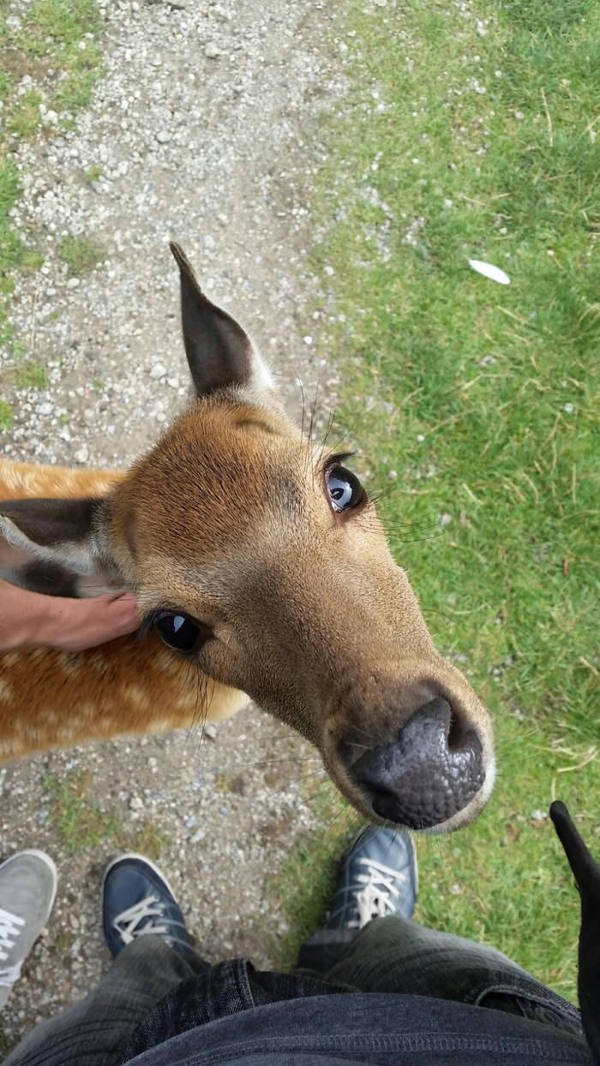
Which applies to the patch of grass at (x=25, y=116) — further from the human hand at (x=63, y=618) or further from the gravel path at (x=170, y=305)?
the human hand at (x=63, y=618)

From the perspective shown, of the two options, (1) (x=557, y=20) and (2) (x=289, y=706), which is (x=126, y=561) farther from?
(1) (x=557, y=20)

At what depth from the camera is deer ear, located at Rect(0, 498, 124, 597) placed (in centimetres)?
300

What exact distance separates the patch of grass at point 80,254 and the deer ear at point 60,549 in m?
3.13

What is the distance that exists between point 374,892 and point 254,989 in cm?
164

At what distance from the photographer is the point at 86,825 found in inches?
190

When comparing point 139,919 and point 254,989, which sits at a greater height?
point 254,989

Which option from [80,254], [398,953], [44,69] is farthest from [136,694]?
[44,69]

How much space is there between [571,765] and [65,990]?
11.1 feet

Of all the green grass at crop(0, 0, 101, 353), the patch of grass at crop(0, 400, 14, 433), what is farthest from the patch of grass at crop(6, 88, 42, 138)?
the patch of grass at crop(0, 400, 14, 433)

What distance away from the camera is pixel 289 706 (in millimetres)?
2623

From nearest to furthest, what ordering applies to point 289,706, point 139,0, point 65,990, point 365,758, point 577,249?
point 365,758, point 289,706, point 65,990, point 577,249, point 139,0

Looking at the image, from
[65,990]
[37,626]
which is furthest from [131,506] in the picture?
[65,990]

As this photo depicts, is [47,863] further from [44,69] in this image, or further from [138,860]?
[44,69]

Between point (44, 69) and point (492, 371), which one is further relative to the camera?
point (44, 69)
